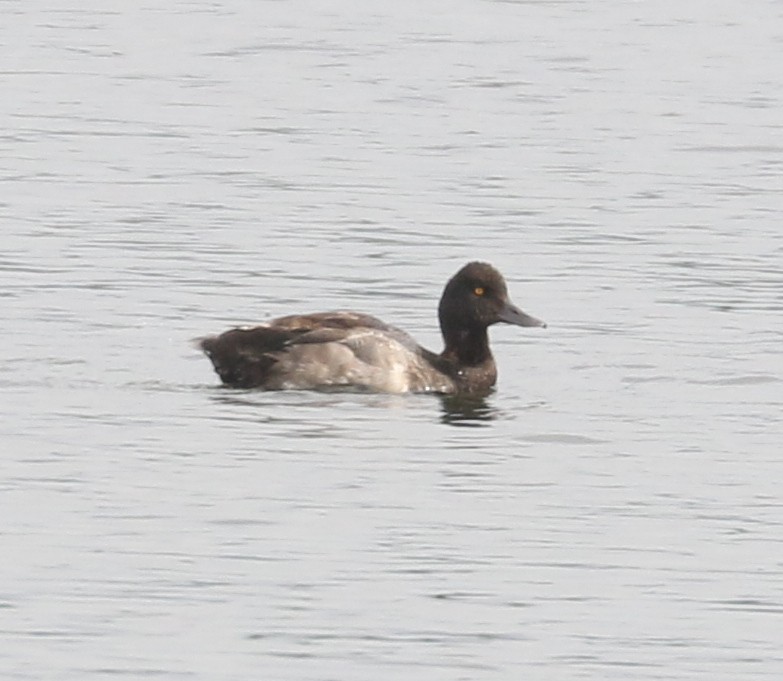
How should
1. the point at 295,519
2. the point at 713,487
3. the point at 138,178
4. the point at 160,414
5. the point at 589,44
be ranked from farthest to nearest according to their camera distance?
the point at 589,44 → the point at 138,178 → the point at 160,414 → the point at 713,487 → the point at 295,519

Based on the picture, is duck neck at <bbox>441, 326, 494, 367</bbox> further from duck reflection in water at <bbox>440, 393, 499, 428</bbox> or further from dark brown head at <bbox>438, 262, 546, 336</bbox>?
duck reflection in water at <bbox>440, 393, 499, 428</bbox>

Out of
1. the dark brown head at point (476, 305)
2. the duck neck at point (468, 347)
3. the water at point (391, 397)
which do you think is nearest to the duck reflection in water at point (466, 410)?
the water at point (391, 397)

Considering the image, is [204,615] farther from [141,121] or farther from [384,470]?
[141,121]

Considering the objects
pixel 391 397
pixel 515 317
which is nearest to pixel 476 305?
pixel 515 317

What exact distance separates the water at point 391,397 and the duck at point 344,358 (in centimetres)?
21

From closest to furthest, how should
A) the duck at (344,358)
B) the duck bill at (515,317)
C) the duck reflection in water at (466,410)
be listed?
the duck reflection in water at (466,410) → the duck at (344,358) → the duck bill at (515,317)

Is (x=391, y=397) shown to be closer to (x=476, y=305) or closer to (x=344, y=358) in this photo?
(x=344, y=358)

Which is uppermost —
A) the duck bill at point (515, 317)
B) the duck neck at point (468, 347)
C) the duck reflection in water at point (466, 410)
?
the duck bill at point (515, 317)

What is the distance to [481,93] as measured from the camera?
34.5 metres

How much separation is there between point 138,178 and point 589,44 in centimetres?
1311

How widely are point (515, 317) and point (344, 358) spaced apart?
1353 millimetres

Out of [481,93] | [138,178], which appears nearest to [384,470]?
[138,178]

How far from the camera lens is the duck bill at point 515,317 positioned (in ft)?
65.4

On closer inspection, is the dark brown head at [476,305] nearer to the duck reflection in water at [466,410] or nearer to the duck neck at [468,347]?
the duck neck at [468,347]
